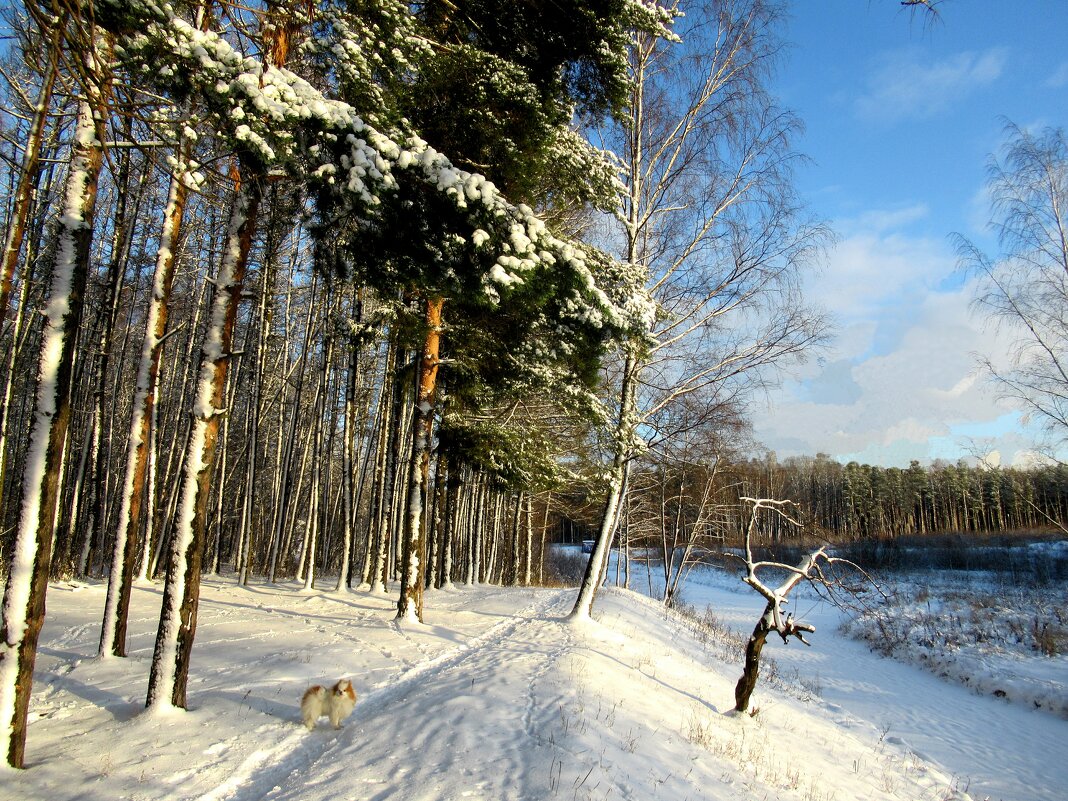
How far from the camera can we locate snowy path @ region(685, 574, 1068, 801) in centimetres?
852

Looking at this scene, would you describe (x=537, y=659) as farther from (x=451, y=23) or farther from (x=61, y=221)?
(x=451, y=23)

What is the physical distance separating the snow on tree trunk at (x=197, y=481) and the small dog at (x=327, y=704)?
4.07 feet

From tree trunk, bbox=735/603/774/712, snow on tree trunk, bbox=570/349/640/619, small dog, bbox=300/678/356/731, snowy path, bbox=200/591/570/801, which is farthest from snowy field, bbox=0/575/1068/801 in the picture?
snow on tree trunk, bbox=570/349/640/619

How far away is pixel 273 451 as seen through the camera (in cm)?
3077

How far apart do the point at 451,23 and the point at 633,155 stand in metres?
4.51

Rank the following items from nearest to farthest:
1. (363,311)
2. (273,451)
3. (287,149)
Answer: (287,149), (363,311), (273,451)

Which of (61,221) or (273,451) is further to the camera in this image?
(273,451)

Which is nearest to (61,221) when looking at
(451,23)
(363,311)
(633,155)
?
(451,23)

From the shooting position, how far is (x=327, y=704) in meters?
5.14

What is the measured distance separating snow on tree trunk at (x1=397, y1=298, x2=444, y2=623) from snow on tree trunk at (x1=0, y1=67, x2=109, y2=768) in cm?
522

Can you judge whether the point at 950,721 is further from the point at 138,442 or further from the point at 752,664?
the point at 138,442

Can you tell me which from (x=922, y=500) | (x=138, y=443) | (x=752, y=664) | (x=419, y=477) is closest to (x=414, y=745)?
(x=752, y=664)

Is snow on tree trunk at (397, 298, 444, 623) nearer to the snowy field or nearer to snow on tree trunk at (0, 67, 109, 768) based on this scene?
the snowy field

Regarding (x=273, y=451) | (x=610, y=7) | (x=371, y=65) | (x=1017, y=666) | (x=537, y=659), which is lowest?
(x=1017, y=666)
